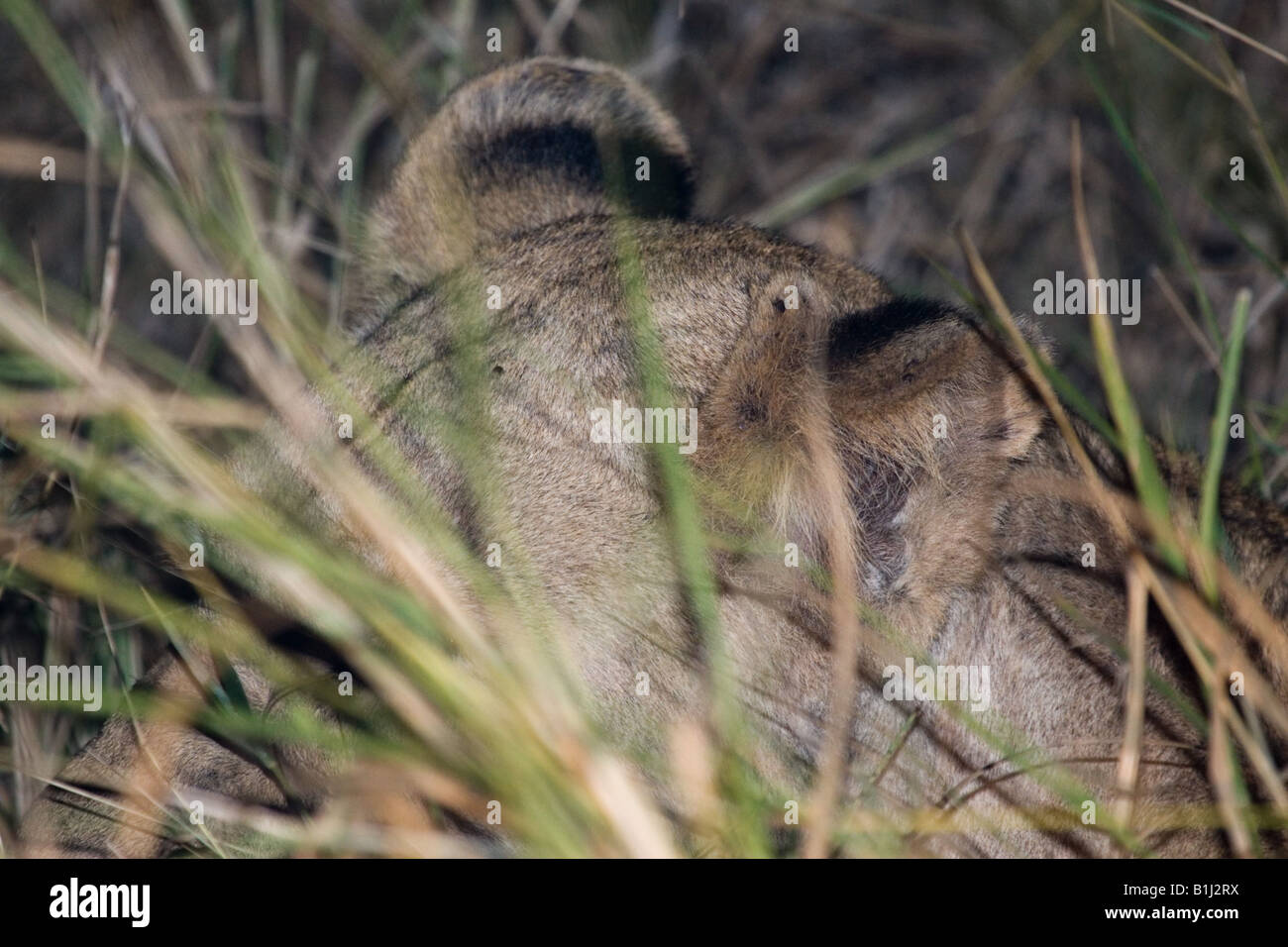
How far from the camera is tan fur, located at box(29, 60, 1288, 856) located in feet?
7.65

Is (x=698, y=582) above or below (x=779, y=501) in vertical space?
below

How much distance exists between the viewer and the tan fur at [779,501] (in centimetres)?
233

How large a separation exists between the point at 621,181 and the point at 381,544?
154cm

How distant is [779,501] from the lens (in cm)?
239

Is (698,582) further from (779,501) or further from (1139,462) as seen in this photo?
(1139,462)

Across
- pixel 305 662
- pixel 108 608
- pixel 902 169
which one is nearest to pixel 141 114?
pixel 108 608

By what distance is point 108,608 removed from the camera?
12.2 feet

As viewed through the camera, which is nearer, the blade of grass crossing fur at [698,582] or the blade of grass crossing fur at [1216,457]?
the blade of grass crossing fur at [698,582]

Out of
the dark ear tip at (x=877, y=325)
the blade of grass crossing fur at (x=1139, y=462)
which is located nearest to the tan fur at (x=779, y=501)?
the dark ear tip at (x=877, y=325)

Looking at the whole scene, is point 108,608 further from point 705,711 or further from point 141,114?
point 705,711

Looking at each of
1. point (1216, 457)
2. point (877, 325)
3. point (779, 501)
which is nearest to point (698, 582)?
point (779, 501)

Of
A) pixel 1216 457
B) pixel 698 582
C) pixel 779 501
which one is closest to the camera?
pixel 698 582

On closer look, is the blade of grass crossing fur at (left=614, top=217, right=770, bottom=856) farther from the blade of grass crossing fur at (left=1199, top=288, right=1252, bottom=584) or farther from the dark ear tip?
the blade of grass crossing fur at (left=1199, top=288, right=1252, bottom=584)

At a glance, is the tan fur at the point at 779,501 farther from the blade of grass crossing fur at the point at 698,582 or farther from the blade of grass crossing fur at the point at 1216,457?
the blade of grass crossing fur at the point at 1216,457
